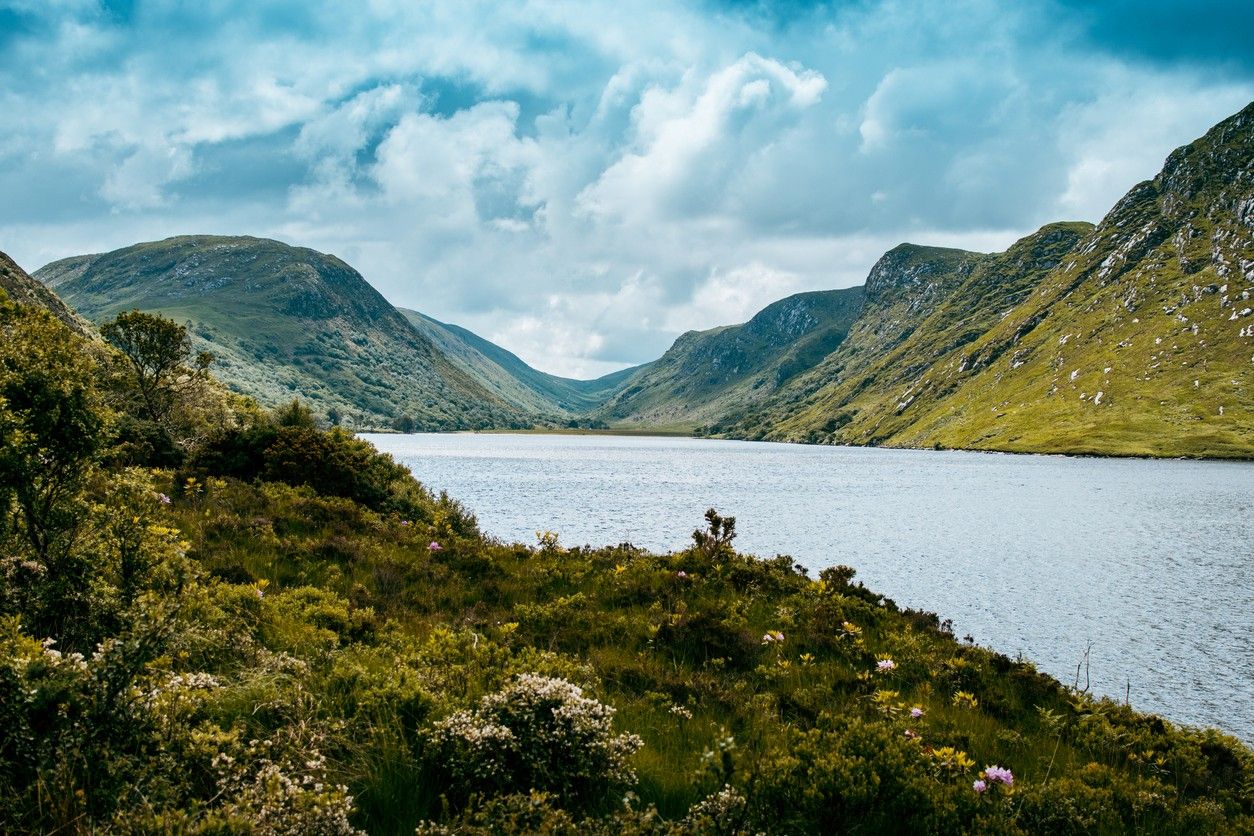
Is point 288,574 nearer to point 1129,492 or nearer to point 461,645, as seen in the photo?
point 461,645

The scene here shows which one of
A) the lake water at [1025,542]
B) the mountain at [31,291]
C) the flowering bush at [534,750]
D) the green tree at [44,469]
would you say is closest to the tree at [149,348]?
the lake water at [1025,542]

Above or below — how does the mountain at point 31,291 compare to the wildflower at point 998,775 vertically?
above

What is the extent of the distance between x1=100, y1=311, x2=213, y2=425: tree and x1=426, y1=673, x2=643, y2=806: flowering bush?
117ft

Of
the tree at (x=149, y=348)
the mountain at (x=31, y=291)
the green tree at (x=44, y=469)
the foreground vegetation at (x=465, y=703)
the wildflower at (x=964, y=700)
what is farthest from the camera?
the mountain at (x=31, y=291)

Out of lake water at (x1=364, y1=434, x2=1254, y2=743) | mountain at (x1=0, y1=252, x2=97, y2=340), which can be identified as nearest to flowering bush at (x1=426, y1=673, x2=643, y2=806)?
lake water at (x1=364, y1=434, x2=1254, y2=743)

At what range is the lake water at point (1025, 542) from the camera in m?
26.5

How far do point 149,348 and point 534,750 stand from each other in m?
39.8

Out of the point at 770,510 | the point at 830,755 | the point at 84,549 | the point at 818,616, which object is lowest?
the point at 770,510

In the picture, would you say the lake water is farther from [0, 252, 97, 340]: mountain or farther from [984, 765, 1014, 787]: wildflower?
[0, 252, 97, 340]: mountain

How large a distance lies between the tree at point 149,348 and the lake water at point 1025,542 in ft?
76.7

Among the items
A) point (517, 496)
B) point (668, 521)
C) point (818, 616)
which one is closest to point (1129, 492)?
point (668, 521)

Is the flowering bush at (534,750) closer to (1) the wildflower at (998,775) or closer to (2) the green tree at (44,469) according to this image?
(1) the wildflower at (998,775)

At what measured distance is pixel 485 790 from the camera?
649 centimetres

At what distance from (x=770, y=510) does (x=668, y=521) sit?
54.6 feet
